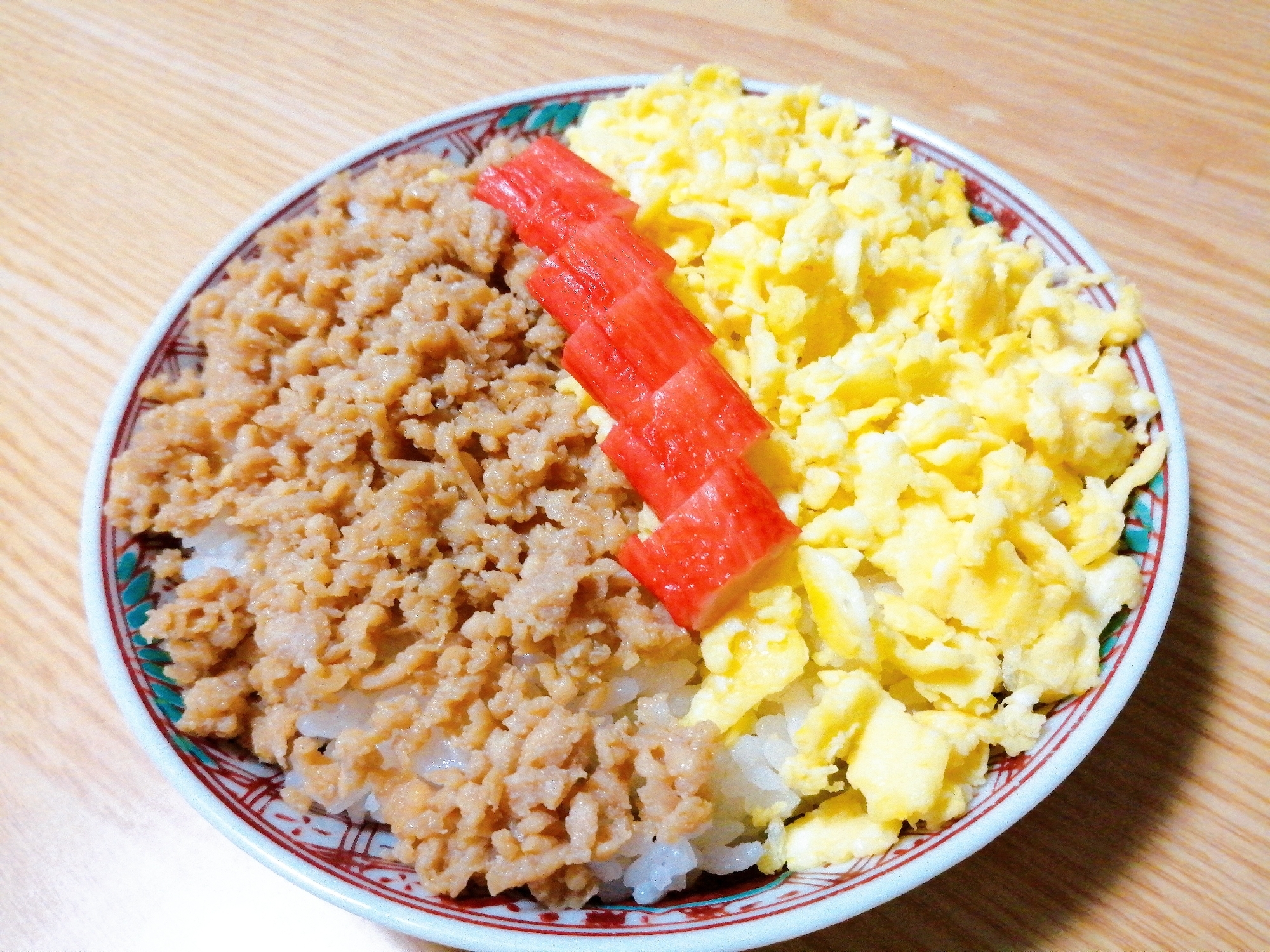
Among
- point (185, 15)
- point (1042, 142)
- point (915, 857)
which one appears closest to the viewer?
point (915, 857)

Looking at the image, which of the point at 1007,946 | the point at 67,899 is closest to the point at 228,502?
the point at 67,899

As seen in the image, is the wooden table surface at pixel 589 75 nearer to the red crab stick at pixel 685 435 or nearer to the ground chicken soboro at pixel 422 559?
the ground chicken soboro at pixel 422 559

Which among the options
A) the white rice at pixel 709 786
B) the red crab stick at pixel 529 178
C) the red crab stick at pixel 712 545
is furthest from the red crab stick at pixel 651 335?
the white rice at pixel 709 786

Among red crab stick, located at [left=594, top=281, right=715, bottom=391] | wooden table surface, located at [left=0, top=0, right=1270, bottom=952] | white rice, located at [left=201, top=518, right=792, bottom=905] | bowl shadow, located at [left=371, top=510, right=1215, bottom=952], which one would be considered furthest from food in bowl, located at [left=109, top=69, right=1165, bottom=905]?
wooden table surface, located at [left=0, top=0, right=1270, bottom=952]

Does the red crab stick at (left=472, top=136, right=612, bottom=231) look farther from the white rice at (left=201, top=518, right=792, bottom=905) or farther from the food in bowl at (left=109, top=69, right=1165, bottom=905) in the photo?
the white rice at (left=201, top=518, right=792, bottom=905)

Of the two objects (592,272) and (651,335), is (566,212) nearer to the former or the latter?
(592,272)

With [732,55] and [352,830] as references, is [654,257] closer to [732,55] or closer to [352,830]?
[352,830]
